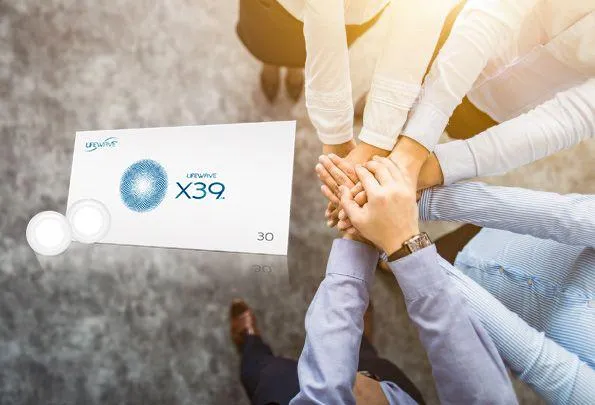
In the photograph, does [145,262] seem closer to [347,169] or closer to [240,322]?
[240,322]

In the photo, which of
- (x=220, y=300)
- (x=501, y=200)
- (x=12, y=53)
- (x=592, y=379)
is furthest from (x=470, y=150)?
(x=12, y=53)

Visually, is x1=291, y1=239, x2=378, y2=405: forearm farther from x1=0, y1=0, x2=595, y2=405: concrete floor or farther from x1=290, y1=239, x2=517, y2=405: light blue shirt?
x1=0, y1=0, x2=595, y2=405: concrete floor

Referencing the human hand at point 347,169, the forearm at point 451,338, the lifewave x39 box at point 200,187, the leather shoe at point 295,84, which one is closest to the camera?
the forearm at point 451,338

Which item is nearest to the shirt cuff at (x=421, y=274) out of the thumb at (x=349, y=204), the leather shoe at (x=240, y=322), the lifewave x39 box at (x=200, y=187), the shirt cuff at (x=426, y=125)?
the thumb at (x=349, y=204)

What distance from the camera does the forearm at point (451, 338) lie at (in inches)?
27.9

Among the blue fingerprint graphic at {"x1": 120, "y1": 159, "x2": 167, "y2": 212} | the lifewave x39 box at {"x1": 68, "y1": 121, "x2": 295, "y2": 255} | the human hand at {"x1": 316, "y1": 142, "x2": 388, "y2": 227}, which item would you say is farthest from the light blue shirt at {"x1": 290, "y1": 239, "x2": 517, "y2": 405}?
the blue fingerprint graphic at {"x1": 120, "y1": 159, "x2": 167, "y2": 212}

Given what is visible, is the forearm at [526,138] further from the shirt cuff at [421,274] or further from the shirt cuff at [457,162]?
the shirt cuff at [421,274]

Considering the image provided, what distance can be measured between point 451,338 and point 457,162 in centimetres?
34

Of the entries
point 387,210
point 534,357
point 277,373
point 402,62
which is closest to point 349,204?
point 387,210

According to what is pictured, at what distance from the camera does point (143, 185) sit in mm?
1328

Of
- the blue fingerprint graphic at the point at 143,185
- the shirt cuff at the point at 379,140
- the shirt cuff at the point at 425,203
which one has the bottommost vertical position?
the shirt cuff at the point at 425,203

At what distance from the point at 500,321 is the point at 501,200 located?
8.8 inches

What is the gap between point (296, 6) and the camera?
0.97m

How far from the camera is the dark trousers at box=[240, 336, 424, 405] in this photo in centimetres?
108
